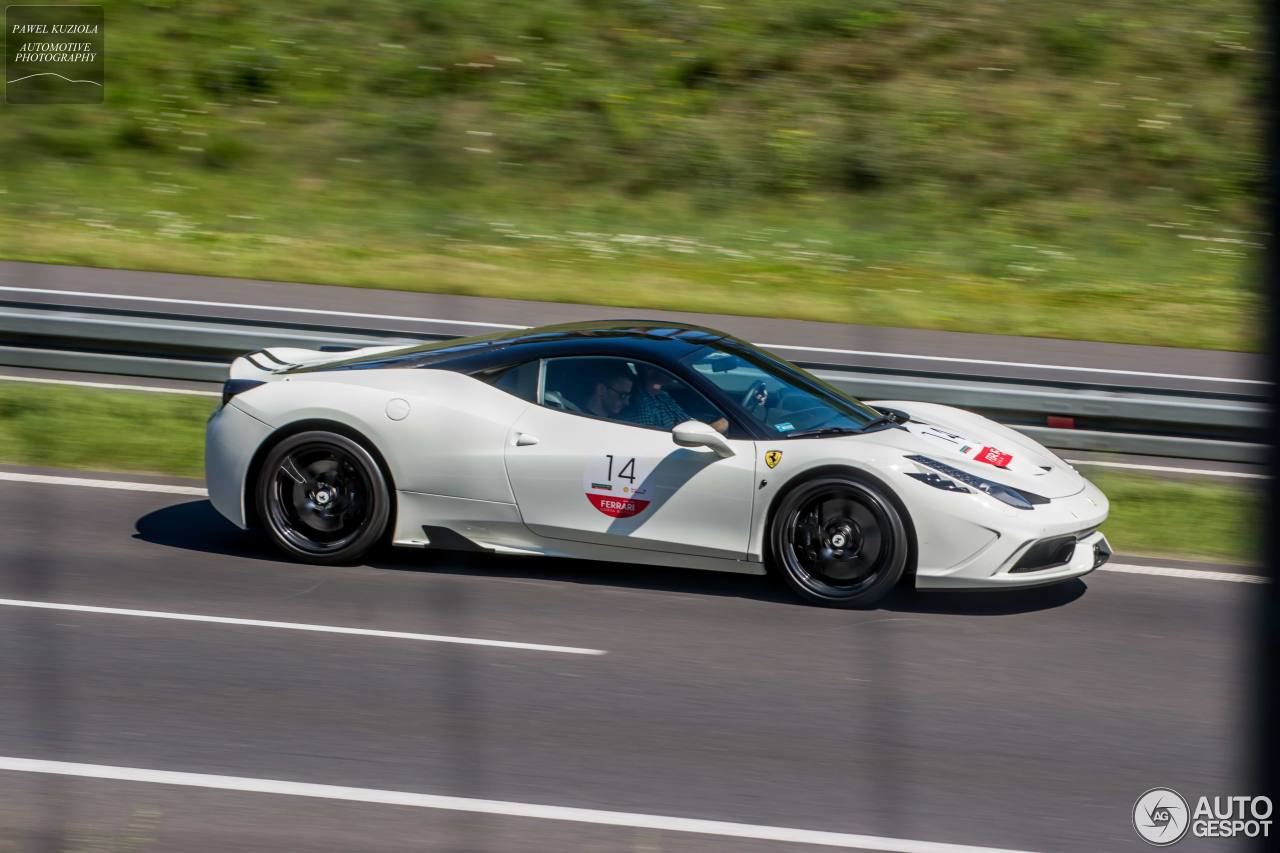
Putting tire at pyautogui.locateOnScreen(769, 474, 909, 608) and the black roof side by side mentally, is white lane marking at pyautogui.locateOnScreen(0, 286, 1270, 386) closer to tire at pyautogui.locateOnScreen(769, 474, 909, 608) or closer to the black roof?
the black roof

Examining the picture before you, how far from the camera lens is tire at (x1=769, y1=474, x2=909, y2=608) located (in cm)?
621

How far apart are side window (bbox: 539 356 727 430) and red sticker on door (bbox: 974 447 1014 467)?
3.99 feet

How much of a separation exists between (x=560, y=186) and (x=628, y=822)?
1372 cm

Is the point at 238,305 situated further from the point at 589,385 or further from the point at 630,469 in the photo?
the point at 630,469

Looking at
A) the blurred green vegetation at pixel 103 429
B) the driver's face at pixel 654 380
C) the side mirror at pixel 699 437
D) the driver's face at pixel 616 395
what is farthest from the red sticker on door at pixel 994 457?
the blurred green vegetation at pixel 103 429

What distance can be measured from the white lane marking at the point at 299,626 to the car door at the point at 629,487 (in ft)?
2.59

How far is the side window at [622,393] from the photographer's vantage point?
6.49 meters

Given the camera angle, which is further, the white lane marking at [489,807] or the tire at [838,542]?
the tire at [838,542]

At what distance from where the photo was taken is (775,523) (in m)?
6.31

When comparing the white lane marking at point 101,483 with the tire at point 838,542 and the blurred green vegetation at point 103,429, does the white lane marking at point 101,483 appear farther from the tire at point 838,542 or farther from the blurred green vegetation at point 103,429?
the tire at point 838,542

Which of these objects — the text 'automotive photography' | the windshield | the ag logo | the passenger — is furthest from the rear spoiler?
the ag logo

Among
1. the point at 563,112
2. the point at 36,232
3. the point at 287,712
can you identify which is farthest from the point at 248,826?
the point at 563,112

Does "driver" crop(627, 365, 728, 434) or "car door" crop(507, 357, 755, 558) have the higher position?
"driver" crop(627, 365, 728, 434)

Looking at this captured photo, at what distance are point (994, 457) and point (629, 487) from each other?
170 centimetres
